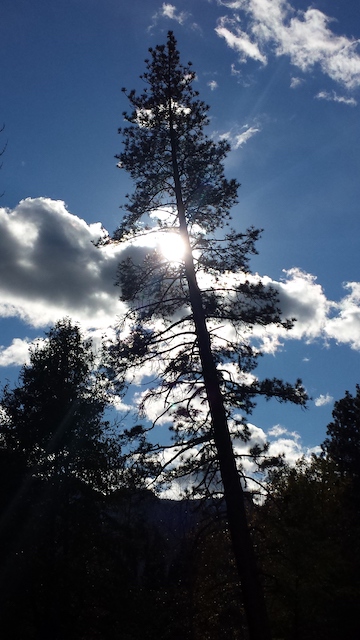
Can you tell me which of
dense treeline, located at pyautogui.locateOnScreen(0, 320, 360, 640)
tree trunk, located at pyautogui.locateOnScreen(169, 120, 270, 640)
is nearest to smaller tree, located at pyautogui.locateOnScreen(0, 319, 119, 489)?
dense treeline, located at pyautogui.locateOnScreen(0, 320, 360, 640)

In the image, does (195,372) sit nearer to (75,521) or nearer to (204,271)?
(204,271)

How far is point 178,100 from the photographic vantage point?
16.0 m

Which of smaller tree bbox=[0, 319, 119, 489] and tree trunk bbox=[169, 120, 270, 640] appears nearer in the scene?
tree trunk bbox=[169, 120, 270, 640]

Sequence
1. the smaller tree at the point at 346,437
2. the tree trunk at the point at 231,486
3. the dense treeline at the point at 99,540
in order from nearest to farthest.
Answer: the tree trunk at the point at 231,486 → the dense treeline at the point at 99,540 → the smaller tree at the point at 346,437

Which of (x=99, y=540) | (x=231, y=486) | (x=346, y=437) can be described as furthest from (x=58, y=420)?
(x=346, y=437)

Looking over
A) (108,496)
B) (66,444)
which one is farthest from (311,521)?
(66,444)

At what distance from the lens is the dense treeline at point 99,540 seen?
51.9 ft

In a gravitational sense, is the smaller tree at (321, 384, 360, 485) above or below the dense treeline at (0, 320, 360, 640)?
above

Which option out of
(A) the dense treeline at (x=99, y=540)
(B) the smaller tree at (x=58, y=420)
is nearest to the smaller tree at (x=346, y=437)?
(A) the dense treeline at (x=99, y=540)

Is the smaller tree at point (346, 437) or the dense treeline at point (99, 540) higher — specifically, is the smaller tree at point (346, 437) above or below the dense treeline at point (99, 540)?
above

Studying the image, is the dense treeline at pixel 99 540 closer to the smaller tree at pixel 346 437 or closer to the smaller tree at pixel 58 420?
the smaller tree at pixel 58 420

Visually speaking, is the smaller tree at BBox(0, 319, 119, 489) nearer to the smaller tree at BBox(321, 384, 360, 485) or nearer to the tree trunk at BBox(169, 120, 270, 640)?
the tree trunk at BBox(169, 120, 270, 640)

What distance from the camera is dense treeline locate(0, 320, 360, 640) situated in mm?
15828

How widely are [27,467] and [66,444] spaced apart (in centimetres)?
188
